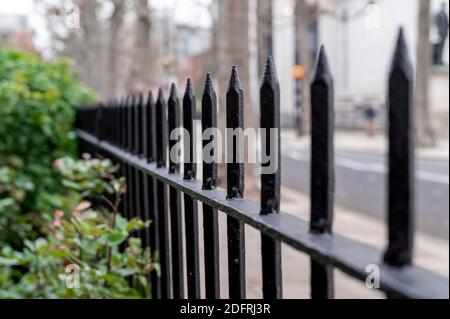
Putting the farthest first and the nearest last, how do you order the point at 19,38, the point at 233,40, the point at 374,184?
the point at 19,38
the point at 374,184
the point at 233,40

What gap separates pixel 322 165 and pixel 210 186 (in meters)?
0.66

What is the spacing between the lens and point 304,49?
2336 cm

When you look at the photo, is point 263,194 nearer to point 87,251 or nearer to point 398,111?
point 398,111

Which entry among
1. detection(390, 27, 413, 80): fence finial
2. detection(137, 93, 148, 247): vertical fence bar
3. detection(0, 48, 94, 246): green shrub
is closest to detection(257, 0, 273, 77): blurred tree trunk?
detection(0, 48, 94, 246): green shrub

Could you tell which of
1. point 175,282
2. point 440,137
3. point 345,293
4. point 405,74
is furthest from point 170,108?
point 440,137

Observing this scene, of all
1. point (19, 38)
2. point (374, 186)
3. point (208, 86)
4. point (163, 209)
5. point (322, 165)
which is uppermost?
point (19, 38)

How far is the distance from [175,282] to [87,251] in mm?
761

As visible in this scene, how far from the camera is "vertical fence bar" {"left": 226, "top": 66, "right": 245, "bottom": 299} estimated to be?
4.83ft

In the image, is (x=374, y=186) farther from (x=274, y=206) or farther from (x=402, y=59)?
(x=402, y=59)

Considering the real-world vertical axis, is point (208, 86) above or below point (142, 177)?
above

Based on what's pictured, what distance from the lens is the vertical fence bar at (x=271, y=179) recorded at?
1.27 m

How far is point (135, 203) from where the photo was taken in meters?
2.74

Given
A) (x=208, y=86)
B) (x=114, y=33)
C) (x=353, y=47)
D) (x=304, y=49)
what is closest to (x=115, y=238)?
(x=208, y=86)

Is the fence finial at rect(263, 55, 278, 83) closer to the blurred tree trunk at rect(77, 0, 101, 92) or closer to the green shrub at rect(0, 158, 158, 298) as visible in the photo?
the green shrub at rect(0, 158, 158, 298)
